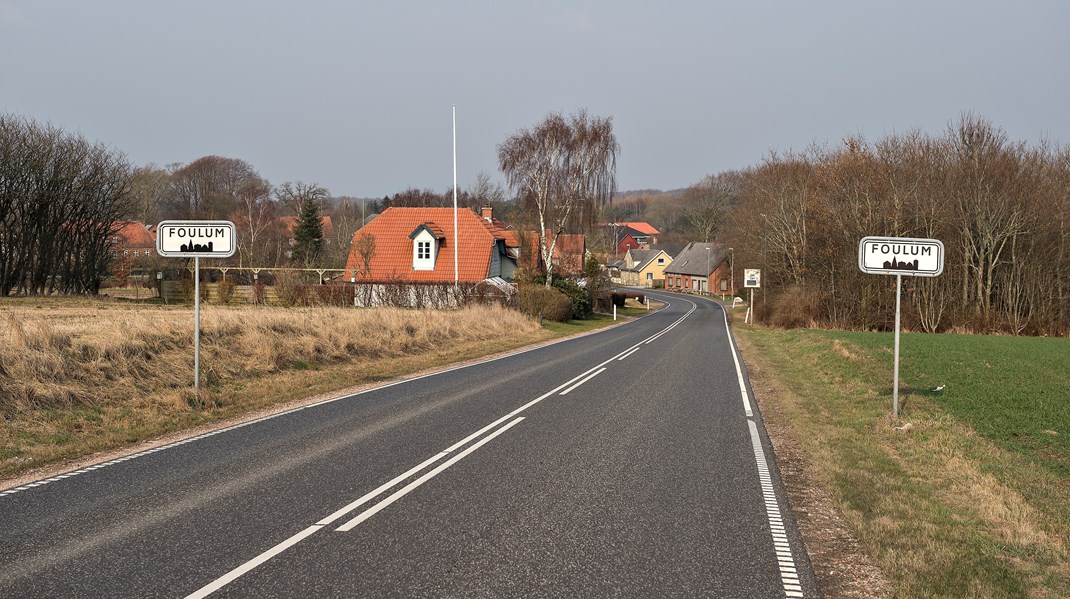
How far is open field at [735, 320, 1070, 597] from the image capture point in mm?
5242

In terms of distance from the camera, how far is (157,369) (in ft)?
43.3

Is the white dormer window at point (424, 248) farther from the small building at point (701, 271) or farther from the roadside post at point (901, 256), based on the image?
the small building at point (701, 271)

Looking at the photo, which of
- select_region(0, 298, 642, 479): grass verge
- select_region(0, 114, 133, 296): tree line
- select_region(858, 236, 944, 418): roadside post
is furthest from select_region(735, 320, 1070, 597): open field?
select_region(0, 114, 133, 296): tree line

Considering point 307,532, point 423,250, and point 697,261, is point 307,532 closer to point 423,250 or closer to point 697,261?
point 423,250

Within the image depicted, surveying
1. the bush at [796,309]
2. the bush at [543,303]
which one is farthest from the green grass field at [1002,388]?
the bush at [543,303]

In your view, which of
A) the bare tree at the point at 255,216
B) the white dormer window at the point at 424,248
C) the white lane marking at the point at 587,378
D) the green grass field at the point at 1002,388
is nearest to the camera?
the green grass field at the point at 1002,388

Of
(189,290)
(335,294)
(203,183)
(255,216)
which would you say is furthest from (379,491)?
(203,183)

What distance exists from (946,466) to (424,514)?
6070mm

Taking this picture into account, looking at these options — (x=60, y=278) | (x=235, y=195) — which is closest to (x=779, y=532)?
(x=60, y=278)

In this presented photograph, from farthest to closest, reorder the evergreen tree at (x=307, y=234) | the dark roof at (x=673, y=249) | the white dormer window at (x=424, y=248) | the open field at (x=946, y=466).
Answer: the dark roof at (x=673, y=249), the evergreen tree at (x=307, y=234), the white dormer window at (x=424, y=248), the open field at (x=946, y=466)

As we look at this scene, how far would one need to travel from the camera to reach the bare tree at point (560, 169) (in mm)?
48562

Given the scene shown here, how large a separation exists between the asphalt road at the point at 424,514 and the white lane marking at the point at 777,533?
0.02 metres

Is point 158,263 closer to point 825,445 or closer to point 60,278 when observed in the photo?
point 60,278

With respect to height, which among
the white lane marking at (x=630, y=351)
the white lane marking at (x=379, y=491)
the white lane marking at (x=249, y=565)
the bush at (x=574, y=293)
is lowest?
the white lane marking at (x=630, y=351)
